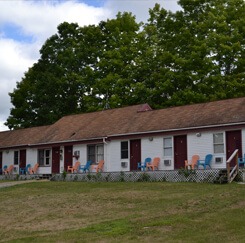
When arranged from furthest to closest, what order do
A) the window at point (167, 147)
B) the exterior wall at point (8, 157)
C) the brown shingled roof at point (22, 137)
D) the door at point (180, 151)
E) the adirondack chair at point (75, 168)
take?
the exterior wall at point (8, 157) < the brown shingled roof at point (22, 137) < the adirondack chair at point (75, 168) < the window at point (167, 147) < the door at point (180, 151)

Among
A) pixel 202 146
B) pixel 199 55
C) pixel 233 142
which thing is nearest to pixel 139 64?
pixel 199 55

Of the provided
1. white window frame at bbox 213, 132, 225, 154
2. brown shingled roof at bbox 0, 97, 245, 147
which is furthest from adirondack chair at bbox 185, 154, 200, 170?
brown shingled roof at bbox 0, 97, 245, 147

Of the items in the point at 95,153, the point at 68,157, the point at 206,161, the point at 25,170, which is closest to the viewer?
the point at 206,161

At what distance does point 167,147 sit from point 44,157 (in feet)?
37.6

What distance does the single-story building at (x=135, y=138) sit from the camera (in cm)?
2516

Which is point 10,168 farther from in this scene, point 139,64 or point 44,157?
point 139,64

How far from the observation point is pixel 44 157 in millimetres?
35031

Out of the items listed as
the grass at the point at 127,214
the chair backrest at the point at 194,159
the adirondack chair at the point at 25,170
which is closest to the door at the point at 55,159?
the adirondack chair at the point at 25,170

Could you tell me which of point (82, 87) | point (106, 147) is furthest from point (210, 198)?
point (82, 87)

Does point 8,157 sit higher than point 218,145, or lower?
lower

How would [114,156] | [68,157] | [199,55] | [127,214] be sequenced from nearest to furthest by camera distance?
[127,214], [114,156], [68,157], [199,55]

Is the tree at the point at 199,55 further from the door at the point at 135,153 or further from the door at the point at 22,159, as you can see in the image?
the door at the point at 22,159

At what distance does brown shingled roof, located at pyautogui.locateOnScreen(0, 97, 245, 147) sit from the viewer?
2591cm

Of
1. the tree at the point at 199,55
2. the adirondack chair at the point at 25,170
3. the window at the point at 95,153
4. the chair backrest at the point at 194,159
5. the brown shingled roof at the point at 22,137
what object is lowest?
the adirondack chair at the point at 25,170
